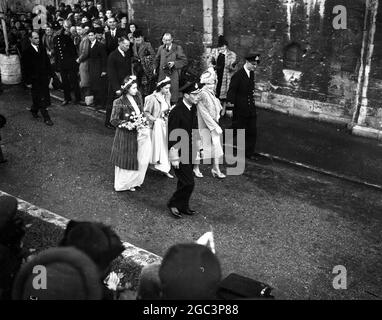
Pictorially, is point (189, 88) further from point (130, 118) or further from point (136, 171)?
point (136, 171)

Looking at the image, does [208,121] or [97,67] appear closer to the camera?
[208,121]

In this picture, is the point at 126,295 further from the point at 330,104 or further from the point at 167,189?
the point at 330,104

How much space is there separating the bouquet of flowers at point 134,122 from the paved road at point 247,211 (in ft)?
3.43

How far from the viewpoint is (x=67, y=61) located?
1197 centimetres

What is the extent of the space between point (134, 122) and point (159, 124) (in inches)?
31.4

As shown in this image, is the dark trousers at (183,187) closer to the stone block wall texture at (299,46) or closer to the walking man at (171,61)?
the walking man at (171,61)

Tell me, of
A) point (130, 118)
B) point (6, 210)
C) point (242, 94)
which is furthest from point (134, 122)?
point (6, 210)

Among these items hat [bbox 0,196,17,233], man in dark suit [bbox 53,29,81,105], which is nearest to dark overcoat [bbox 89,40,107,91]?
man in dark suit [bbox 53,29,81,105]

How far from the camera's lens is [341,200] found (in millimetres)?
7973

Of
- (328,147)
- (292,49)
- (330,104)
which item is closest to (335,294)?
(328,147)

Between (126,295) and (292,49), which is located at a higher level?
(292,49)
